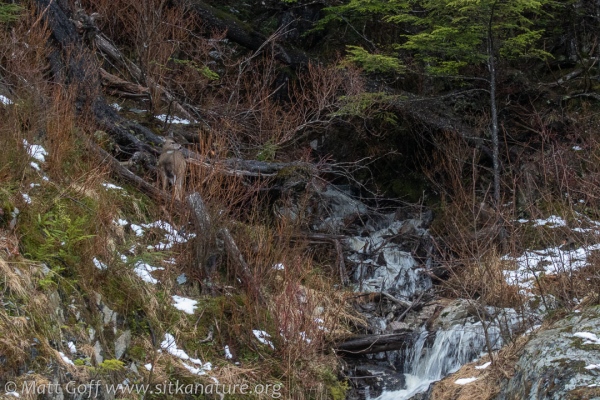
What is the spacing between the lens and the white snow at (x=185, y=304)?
19.9 ft

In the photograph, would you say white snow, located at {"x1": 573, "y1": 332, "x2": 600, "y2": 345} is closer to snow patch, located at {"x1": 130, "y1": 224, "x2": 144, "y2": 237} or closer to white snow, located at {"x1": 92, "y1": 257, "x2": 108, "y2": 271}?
white snow, located at {"x1": 92, "y1": 257, "x2": 108, "y2": 271}

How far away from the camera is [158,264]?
247 inches

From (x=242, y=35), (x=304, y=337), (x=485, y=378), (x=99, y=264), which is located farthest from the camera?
(x=242, y=35)

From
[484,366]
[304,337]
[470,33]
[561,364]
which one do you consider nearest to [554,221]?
[484,366]

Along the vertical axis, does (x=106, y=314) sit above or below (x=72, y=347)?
below

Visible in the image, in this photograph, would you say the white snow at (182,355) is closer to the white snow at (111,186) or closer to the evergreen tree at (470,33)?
the white snow at (111,186)

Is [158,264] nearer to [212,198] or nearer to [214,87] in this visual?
[212,198]

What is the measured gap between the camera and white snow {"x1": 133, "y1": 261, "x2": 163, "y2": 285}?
589 centimetres

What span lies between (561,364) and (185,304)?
338 centimetres

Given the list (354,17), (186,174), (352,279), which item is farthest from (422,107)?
(186,174)

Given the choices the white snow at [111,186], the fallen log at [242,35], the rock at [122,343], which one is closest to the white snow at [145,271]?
the rock at [122,343]

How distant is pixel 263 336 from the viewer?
6250 millimetres

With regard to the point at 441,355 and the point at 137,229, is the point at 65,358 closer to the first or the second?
the point at 137,229

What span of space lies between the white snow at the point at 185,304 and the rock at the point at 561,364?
2.92 m
